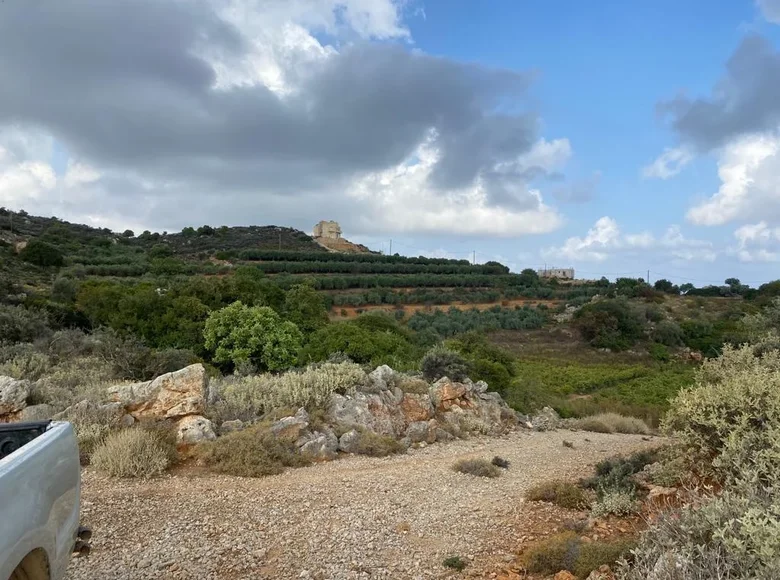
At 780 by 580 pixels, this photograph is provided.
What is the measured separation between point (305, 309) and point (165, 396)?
1243 centimetres

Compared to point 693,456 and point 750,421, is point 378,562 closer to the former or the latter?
point 693,456

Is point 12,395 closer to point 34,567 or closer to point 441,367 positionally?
point 34,567

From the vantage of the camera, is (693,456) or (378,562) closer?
(378,562)

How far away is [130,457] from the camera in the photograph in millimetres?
6676

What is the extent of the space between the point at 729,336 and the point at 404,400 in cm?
3653

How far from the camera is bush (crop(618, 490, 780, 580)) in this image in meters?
2.75

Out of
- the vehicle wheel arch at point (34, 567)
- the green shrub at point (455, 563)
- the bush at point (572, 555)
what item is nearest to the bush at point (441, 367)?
the green shrub at point (455, 563)

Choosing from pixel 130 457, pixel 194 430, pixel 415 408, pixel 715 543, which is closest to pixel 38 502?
pixel 715 543

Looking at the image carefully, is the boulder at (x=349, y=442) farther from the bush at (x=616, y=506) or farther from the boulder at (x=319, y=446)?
the bush at (x=616, y=506)

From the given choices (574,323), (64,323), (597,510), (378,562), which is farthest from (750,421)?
(574,323)

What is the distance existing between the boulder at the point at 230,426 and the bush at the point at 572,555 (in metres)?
5.33

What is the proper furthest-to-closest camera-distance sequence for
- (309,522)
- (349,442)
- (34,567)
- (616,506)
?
1. (349,442)
2. (309,522)
3. (616,506)
4. (34,567)

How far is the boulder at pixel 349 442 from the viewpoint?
27.8 feet

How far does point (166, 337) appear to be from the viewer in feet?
55.6
